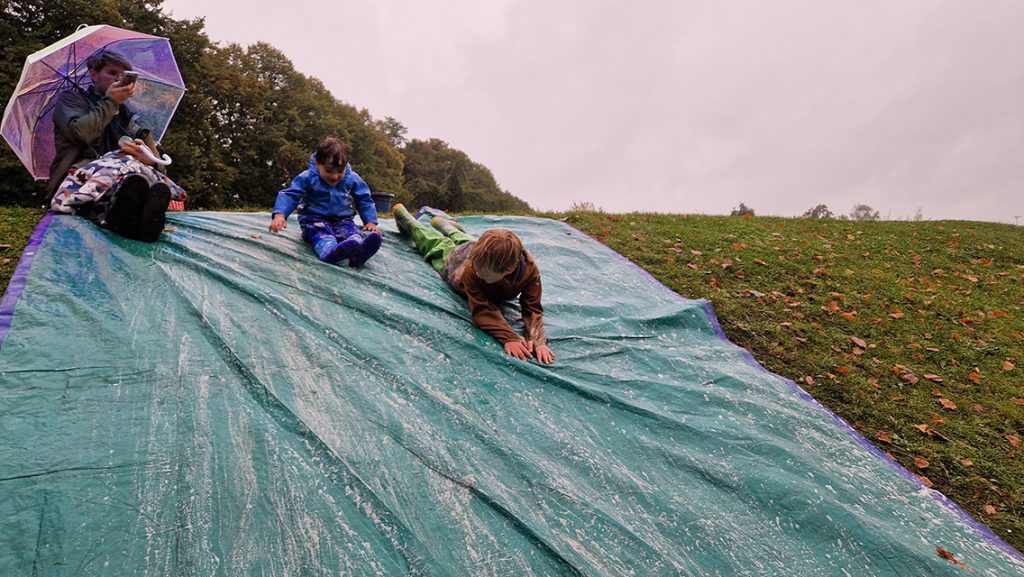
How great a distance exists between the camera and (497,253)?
3.14 meters

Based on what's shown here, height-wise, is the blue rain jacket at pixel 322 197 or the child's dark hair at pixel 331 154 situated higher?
the child's dark hair at pixel 331 154

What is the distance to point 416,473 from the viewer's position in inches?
81.9

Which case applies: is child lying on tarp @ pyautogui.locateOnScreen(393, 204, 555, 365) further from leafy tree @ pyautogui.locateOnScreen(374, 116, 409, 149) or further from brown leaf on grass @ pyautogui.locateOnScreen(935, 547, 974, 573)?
leafy tree @ pyautogui.locateOnScreen(374, 116, 409, 149)

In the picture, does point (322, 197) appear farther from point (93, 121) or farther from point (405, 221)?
point (93, 121)

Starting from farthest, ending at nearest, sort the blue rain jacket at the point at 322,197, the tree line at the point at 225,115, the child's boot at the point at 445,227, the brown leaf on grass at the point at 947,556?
the tree line at the point at 225,115 → the child's boot at the point at 445,227 → the blue rain jacket at the point at 322,197 → the brown leaf on grass at the point at 947,556

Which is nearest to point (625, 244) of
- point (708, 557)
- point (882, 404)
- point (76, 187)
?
point (882, 404)

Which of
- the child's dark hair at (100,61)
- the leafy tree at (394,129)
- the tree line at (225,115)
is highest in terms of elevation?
the leafy tree at (394,129)

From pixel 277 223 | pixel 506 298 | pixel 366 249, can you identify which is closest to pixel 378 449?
pixel 506 298

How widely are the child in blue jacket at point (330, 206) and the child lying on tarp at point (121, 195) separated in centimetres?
73

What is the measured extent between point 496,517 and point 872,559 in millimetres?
1546

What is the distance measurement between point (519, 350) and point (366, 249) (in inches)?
58.0

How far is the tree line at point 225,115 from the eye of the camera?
13203 mm

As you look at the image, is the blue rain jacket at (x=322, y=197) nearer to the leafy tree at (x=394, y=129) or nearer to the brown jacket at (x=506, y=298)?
the brown jacket at (x=506, y=298)

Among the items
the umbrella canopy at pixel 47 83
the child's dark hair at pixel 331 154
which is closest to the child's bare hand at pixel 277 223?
the child's dark hair at pixel 331 154
